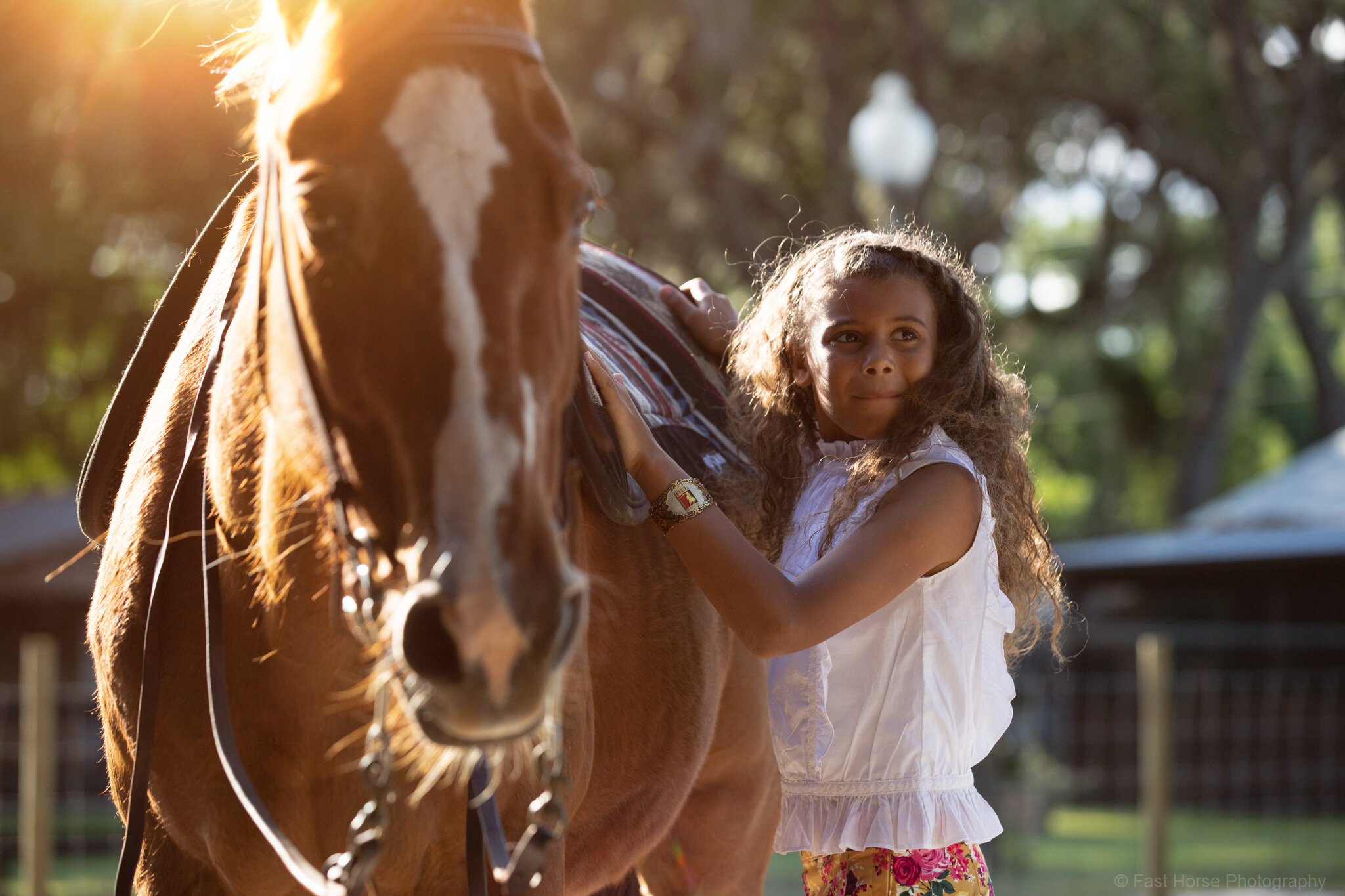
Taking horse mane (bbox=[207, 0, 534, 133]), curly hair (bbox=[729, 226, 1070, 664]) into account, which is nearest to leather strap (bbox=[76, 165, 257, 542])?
horse mane (bbox=[207, 0, 534, 133])

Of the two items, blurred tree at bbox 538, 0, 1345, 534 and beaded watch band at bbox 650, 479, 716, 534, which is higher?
blurred tree at bbox 538, 0, 1345, 534

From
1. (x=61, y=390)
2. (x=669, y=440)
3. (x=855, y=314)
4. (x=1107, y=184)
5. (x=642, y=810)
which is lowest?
(x=642, y=810)

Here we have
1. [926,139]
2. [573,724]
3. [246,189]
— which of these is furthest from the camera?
[926,139]

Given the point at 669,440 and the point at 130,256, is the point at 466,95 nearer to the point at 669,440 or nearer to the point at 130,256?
the point at 669,440

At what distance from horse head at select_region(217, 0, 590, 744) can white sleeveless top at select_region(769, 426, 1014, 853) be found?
43.2 inches

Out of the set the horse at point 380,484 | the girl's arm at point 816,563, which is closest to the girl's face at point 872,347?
the girl's arm at point 816,563

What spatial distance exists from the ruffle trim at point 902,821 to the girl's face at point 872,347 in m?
0.71

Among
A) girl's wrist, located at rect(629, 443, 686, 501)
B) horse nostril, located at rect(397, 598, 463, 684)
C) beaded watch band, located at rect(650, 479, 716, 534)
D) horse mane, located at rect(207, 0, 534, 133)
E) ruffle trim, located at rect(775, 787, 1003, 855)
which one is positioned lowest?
ruffle trim, located at rect(775, 787, 1003, 855)

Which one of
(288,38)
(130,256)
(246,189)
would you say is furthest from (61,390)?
(288,38)

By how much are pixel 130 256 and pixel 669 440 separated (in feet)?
32.9

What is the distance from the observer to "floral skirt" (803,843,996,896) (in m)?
2.41

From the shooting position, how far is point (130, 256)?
1149 centimetres

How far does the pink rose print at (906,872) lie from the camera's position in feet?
7.93

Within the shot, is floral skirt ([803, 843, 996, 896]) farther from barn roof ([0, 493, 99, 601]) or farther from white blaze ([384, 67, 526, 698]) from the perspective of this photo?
barn roof ([0, 493, 99, 601])
